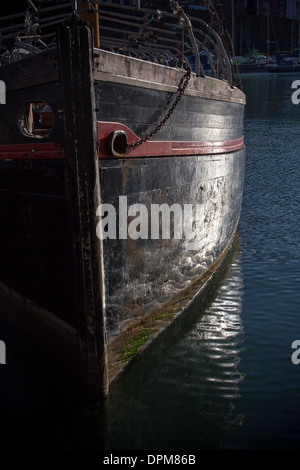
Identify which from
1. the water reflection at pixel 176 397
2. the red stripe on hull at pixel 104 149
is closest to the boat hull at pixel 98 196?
the red stripe on hull at pixel 104 149

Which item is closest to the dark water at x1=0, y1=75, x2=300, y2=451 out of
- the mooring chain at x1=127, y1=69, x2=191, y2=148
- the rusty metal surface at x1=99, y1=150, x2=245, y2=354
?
the rusty metal surface at x1=99, y1=150, x2=245, y2=354

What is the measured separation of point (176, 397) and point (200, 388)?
1.21 ft

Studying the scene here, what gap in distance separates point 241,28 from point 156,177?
98245 millimetres

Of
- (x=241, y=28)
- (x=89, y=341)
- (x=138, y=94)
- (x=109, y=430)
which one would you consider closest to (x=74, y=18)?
(x=138, y=94)

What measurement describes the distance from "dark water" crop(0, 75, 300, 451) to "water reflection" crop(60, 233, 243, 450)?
0.04ft

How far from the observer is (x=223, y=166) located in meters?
8.68

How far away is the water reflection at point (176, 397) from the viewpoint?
501cm

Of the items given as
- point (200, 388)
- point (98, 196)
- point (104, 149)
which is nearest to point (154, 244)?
point (98, 196)

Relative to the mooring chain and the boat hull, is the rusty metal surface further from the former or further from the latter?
the mooring chain

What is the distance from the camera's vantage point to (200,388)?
5.91 meters

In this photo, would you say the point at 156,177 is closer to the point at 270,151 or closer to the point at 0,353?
the point at 0,353

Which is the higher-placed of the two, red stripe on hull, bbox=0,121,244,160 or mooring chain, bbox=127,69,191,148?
mooring chain, bbox=127,69,191,148

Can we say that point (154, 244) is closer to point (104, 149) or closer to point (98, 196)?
point (98, 196)

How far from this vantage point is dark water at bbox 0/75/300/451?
16.5ft
